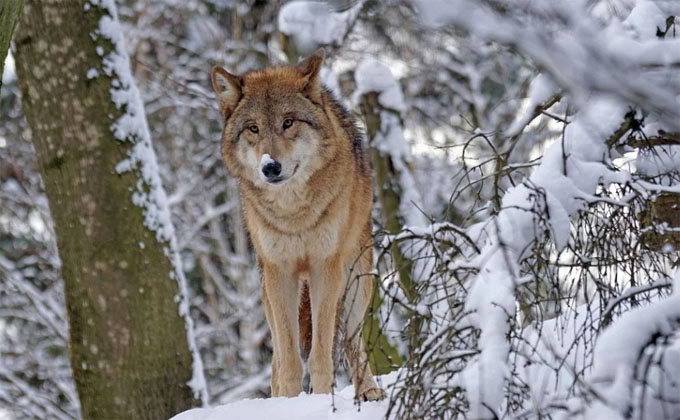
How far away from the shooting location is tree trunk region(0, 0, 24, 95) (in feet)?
13.4

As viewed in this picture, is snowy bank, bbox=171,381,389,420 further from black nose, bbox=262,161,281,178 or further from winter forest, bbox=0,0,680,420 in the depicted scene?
black nose, bbox=262,161,281,178

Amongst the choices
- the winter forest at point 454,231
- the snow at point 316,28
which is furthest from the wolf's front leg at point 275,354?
the snow at point 316,28

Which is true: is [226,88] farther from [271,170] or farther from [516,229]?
[516,229]

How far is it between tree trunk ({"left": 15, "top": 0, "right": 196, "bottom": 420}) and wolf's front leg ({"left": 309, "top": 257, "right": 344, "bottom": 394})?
110cm

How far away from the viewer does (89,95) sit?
6004mm

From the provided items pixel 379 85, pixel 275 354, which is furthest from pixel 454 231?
pixel 379 85

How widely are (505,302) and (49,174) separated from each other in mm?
4143

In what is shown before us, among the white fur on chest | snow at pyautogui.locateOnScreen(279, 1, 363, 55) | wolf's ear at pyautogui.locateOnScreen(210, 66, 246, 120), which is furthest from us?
snow at pyautogui.locateOnScreen(279, 1, 363, 55)

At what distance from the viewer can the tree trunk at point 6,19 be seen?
4.09 metres

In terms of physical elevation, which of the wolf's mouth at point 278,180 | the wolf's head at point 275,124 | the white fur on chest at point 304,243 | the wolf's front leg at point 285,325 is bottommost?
the wolf's front leg at point 285,325

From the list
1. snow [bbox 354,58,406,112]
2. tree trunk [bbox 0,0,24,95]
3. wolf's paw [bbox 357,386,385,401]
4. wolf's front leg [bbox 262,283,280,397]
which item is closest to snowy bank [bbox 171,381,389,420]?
wolf's paw [bbox 357,386,385,401]

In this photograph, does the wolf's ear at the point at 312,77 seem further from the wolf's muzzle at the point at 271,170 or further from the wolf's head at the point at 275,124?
the wolf's muzzle at the point at 271,170

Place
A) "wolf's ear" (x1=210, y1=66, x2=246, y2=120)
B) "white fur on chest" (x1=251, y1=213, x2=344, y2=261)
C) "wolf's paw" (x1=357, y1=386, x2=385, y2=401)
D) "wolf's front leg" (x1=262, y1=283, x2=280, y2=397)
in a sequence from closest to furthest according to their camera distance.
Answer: "wolf's paw" (x1=357, y1=386, x2=385, y2=401) → "white fur on chest" (x1=251, y1=213, x2=344, y2=261) → "wolf's front leg" (x1=262, y1=283, x2=280, y2=397) → "wolf's ear" (x1=210, y1=66, x2=246, y2=120)

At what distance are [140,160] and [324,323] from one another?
185 centimetres
